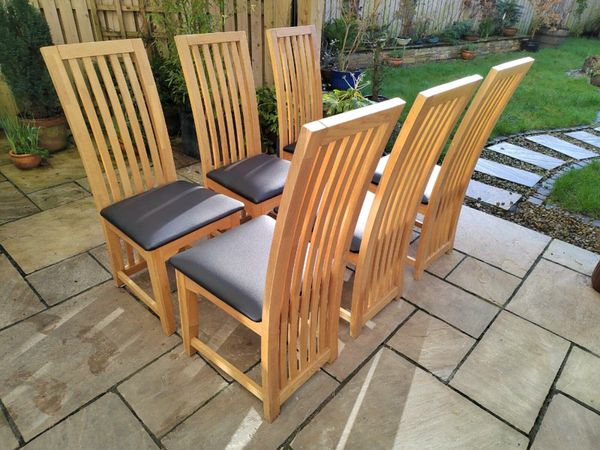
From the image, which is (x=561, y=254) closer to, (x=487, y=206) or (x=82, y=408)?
(x=487, y=206)

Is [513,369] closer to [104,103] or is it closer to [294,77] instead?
[294,77]

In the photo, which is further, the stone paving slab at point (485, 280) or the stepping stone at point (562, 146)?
the stepping stone at point (562, 146)

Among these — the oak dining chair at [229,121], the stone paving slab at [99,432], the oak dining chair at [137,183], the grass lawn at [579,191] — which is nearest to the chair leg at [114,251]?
the oak dining chair at [137,183]

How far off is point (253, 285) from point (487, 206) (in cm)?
214

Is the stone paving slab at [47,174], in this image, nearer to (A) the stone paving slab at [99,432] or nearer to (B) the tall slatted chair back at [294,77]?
(B) the tall slatted chair back at [294,77]

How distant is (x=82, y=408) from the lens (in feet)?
4.67

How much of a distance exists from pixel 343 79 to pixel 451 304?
8.85ft

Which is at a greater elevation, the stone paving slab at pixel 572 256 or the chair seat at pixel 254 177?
the chair seat at pixel 254 177

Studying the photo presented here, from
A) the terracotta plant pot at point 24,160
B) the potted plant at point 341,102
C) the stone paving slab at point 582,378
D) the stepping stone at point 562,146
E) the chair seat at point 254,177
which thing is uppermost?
the potted plant at point 341,102

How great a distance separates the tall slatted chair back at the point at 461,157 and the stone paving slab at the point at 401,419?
0.69 metres

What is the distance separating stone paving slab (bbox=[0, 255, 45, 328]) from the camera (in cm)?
178

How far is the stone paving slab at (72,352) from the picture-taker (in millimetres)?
1438

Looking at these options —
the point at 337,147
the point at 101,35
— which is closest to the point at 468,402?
the point at 337,147

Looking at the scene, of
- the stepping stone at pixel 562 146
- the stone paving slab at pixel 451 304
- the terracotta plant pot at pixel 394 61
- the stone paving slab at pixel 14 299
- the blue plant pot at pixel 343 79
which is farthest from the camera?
the terracotta plant pot at pixel 394 61
